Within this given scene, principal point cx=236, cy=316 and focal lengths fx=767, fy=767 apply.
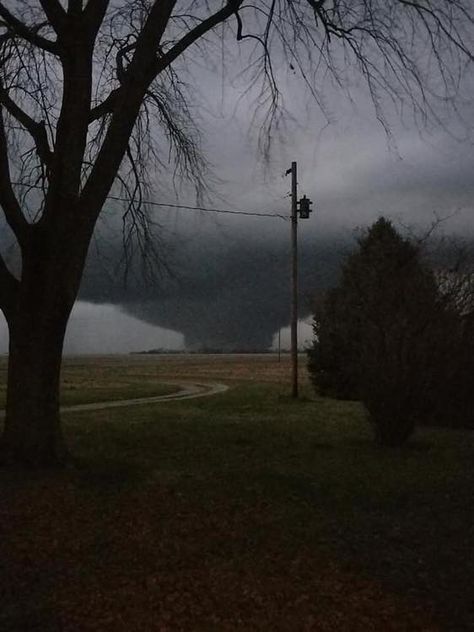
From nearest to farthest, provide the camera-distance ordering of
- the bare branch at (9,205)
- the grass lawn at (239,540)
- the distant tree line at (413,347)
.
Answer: the grass lawn at (239,540), the bare branch at (9,205), the distant tree line at (413,347)

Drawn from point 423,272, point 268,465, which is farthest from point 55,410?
point 423,272

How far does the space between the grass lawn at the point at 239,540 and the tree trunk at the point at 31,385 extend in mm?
389

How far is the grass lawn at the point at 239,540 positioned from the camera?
5.09 meters

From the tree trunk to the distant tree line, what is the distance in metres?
5.36

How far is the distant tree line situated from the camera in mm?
12379

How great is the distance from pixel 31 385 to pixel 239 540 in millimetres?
3724

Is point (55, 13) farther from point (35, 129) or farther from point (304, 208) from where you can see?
point (304, 208)

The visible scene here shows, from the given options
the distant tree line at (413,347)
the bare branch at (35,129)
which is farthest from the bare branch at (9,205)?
the distant tree line at (413,347)

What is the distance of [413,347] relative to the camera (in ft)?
40.5

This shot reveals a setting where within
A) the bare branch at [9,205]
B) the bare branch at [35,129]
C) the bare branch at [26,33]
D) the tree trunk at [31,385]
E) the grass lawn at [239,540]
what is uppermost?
the bare branch at [26,33]

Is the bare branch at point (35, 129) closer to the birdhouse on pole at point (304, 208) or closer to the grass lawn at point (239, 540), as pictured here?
the grass lawn at point (239, 540)

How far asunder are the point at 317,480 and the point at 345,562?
336 cm

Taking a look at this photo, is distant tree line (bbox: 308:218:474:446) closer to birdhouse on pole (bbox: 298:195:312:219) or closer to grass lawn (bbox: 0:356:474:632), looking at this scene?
grass lawn (bbox: 0:356:474:632)

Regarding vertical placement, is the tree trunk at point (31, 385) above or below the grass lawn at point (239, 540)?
above
